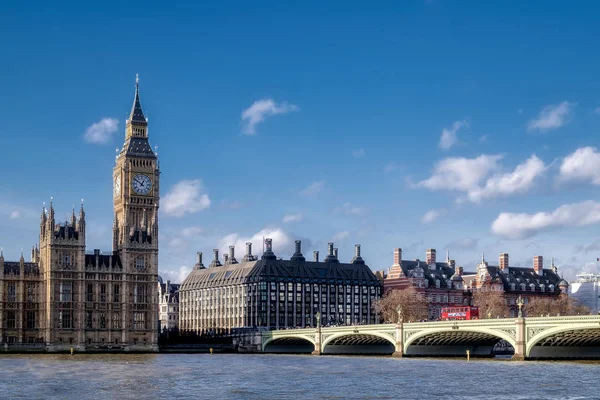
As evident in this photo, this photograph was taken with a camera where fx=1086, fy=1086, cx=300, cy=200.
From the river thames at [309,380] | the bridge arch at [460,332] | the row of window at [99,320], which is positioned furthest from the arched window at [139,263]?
the river thames at [309,380]

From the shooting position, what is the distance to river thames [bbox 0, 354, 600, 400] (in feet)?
253

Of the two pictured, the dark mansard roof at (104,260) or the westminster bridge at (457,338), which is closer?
the westminster bridge at (457,338)

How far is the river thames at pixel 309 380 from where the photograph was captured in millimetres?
77188

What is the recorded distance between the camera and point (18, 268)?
179875 millimetres

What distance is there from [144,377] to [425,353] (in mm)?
54433

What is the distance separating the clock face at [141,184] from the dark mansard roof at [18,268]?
24.9 meters

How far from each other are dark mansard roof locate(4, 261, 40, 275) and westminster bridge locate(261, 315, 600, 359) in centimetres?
3979

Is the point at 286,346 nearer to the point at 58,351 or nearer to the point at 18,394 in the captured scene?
the point at 58,351

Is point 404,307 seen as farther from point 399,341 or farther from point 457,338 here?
point 457,338

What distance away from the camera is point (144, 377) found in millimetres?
97125

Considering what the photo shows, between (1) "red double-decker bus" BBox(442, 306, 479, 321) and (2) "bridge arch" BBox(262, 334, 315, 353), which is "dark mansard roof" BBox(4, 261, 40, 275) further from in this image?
(1) "red double-decker bus" BBox(442, 306, 479, 321)

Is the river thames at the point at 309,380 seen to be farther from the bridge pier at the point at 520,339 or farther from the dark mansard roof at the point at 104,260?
the dark mansard roof at the point at 104,260

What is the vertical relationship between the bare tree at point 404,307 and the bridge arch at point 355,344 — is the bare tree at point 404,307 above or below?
above

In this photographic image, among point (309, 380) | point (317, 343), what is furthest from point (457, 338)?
point (309, 380)
